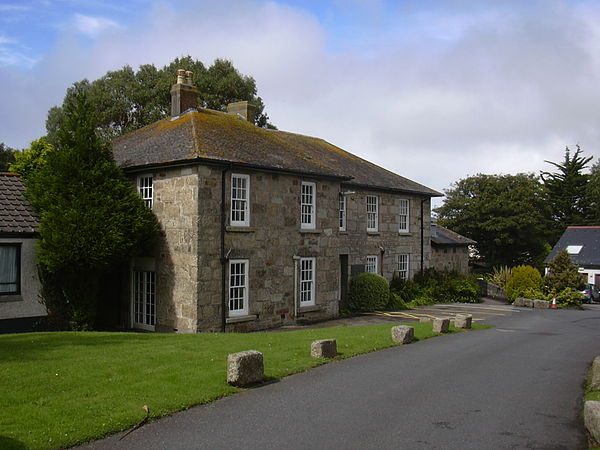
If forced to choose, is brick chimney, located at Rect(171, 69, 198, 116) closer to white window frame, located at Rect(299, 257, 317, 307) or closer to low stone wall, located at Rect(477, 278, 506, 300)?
white window frame, located at Rect(299, 257, 317, 307)

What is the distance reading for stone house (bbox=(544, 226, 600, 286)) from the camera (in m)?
46.2

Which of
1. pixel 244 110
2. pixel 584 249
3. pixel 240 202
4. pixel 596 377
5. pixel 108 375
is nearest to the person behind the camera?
pixel 108 375

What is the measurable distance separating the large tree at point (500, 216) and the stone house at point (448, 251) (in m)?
13.8

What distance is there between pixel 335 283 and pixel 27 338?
42.7ft

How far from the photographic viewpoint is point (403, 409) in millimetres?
9570

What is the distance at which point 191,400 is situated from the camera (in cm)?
932

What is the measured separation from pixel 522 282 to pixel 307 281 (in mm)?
16593

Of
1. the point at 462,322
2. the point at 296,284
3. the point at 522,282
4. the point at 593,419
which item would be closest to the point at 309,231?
the point at 296,284

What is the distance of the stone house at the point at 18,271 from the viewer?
17.6 meters

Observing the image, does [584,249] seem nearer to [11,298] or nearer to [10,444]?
[11,298]

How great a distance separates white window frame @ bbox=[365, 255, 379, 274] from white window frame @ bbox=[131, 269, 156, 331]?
12280mm

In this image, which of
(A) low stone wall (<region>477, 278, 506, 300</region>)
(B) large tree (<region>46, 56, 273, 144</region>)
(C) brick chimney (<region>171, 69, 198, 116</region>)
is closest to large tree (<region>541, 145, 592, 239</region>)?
(A) low stone wall (<region>477, 278, 506, 300</region>)

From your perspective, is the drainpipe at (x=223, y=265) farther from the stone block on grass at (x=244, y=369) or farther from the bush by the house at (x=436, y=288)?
the bush by the house at (x=436, y=288)

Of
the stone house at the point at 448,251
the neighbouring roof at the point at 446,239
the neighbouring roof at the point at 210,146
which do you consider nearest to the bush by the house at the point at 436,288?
the stone house at the point at 448,251
